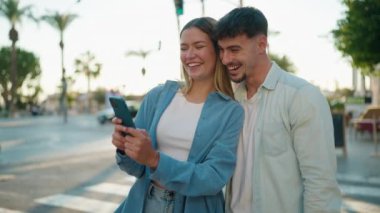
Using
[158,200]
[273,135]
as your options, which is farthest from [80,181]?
[273,135]

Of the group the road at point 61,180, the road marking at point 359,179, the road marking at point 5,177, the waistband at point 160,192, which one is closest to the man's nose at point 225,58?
the waistband at point 160,192

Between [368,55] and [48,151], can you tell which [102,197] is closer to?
[48,151]

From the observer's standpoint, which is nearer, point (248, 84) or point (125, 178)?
point (248, 84)

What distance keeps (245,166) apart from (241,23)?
2.36 feet

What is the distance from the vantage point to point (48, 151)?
14359 mm

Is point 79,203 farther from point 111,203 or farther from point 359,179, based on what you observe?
point 359,179

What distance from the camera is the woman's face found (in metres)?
2.39

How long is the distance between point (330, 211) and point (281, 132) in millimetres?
427

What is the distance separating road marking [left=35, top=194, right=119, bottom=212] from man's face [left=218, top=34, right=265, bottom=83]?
15.6 ft

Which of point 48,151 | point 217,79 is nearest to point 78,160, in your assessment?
point 48,151

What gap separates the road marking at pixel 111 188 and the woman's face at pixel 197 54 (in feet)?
18.3

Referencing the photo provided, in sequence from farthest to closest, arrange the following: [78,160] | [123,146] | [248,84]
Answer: [78,160]
[248,84]
[123,146]

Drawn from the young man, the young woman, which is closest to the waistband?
the young woman

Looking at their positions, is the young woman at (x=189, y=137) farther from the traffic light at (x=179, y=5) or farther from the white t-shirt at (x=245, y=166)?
the traffic light at (x=179, y=5)
